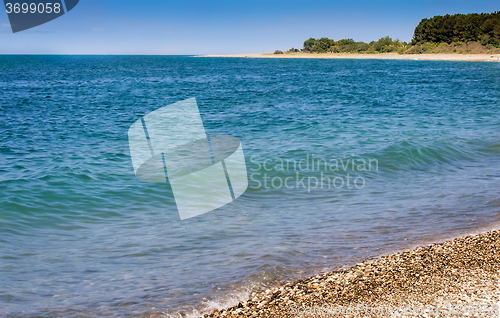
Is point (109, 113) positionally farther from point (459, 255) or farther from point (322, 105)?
point (459, 255)

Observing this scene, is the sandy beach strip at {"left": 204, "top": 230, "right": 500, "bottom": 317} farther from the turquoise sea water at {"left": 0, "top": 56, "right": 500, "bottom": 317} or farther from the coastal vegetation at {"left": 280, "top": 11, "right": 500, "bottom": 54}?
the coastal vegetation at {"left": 280, "top": 11, "right": 500, "bottom": 54}

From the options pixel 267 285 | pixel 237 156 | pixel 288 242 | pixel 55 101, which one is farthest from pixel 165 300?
pixel 55 101

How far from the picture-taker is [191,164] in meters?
10.9

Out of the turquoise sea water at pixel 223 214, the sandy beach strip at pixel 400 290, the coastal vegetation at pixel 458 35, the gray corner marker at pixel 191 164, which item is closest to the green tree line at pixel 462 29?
the coastal vegetation at pixel 458 35

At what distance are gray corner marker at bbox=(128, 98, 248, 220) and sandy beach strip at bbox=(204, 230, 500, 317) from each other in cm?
343

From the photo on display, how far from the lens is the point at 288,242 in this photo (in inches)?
233

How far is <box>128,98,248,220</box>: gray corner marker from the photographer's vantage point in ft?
27.5

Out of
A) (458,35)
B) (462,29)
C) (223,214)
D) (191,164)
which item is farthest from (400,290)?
(458,35)

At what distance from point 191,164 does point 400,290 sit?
7545 mm

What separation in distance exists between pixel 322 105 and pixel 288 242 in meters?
19.0

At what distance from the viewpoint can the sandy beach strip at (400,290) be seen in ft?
12.5

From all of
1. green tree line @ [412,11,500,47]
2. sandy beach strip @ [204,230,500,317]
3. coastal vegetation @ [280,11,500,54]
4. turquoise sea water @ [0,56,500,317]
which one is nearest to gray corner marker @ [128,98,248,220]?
turquoise sea water @ [0,56,500,317]

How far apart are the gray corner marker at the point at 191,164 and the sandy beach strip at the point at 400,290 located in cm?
343

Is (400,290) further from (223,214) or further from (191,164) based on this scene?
(191,164)
